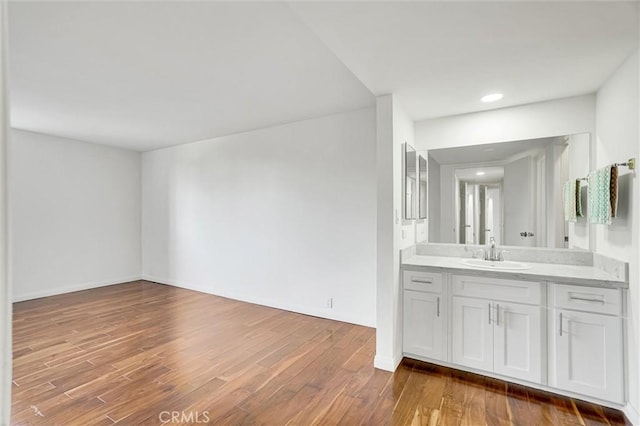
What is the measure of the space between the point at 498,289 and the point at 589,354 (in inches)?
26.2

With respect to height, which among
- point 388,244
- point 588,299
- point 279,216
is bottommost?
point 588,299

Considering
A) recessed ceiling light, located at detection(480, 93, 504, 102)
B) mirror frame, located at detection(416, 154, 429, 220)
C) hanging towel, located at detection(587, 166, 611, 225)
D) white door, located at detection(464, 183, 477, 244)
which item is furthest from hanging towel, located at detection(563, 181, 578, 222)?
mirror frame, located at detection(416, 154, 429, 220)

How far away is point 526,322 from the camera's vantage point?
93.2 inches

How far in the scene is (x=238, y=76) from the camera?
110 inches

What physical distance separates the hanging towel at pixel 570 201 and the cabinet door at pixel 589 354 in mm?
836

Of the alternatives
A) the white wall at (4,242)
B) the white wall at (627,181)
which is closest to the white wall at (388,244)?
the white wall at (627,181)

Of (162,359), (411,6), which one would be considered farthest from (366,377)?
(411,6)

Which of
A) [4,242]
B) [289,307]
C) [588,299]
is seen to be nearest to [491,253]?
[588,299]

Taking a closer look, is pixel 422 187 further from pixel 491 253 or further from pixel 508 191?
pixel 491 253

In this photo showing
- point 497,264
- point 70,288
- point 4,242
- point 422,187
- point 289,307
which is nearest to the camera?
point 4,242

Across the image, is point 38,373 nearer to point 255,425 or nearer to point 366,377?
point 255,425

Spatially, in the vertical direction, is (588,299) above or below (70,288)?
above

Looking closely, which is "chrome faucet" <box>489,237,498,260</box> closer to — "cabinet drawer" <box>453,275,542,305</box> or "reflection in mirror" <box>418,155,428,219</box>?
"cabinet drawer" <box>453,275,542,305</box>

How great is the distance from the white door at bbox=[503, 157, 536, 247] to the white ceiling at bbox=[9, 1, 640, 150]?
61cm
